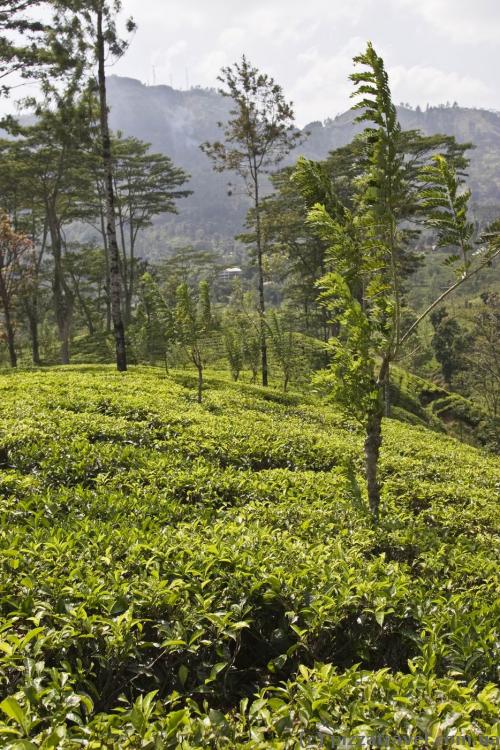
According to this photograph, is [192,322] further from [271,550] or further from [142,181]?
[142,181]

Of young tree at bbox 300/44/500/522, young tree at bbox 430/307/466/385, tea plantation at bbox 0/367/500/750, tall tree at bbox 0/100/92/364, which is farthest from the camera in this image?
young tree at bbox 430/307/466/385

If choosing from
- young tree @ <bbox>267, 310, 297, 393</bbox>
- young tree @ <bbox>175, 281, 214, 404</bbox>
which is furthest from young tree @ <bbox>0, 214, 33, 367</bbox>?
young tree @ <bbox>175, 281, 214, 404</bbox>

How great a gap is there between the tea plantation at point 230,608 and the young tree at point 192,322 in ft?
21.1

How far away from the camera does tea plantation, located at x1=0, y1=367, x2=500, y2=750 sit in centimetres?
265

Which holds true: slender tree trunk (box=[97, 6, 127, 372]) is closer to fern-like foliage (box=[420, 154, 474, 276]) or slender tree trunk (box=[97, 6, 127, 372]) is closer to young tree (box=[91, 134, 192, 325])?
fern-like foliage (box=[420, 154, 474, 276])

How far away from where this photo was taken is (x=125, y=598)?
3.46 m

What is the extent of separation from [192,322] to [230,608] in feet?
34.3

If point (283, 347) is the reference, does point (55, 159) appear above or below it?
above

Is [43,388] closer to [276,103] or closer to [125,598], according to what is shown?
[125,598]

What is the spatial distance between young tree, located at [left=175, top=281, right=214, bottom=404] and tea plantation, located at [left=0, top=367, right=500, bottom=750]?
253 inches

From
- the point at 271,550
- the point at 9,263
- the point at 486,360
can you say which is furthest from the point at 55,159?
the point at 486,360

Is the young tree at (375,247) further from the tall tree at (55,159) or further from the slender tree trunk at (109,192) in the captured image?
the tall tree at (55,159)

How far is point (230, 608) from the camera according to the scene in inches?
143

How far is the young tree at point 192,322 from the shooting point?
43.4ft
